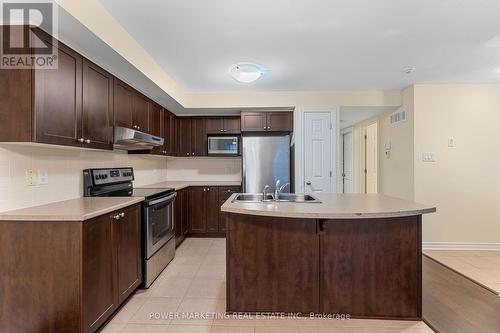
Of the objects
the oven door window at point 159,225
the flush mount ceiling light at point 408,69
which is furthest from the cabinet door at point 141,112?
the flush mount ceiling light at point 408,69

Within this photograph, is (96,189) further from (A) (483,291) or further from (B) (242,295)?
(A) (483,291)

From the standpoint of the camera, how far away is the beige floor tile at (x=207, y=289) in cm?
255

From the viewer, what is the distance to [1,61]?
1.67m

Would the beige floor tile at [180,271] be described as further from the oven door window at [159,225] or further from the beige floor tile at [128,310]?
the beige floor tile at [128,310]

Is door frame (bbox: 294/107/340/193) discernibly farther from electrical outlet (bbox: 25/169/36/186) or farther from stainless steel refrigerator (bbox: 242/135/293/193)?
electrical outlet (bbox: 25/169/36/186)

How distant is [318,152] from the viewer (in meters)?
A: 4.31

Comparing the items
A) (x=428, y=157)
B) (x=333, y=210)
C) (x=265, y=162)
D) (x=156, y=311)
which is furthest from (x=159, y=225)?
→ (x=428, y=157)

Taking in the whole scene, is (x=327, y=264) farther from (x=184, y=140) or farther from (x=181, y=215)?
(x=184, y=140)

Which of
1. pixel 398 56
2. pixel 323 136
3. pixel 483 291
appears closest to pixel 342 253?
pixel 483 291

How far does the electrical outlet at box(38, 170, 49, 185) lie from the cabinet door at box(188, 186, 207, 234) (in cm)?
240

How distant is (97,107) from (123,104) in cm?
49

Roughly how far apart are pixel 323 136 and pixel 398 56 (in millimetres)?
1602

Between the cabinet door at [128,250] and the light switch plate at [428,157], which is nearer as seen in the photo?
the cabinet door at [128,250]

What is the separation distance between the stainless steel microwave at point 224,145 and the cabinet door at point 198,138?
0.47 ft
